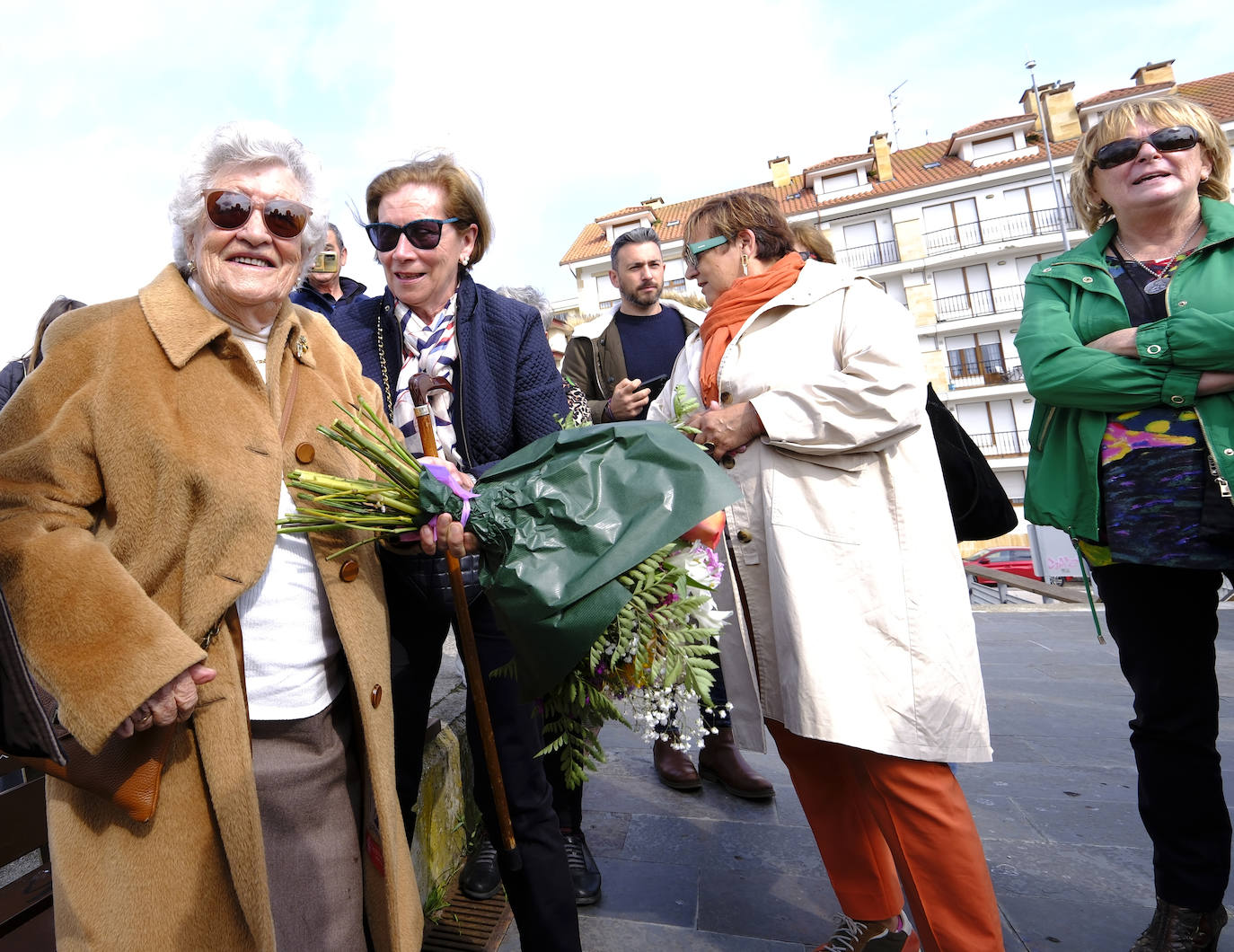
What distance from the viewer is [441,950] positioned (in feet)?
8.39

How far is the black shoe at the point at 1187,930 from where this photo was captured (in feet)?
7.16

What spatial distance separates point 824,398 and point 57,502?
1799 millimetres

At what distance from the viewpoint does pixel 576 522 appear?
1608mm

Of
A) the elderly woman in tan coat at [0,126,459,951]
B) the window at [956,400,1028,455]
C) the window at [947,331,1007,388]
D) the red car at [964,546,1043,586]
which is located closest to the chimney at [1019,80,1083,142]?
the window at [947,331,1007,388]

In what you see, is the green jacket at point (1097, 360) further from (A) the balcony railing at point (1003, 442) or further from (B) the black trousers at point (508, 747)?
(A) the balcony railing at point (1003, 442)

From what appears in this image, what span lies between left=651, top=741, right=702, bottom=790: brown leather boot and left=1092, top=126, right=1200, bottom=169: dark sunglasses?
289 centimetres

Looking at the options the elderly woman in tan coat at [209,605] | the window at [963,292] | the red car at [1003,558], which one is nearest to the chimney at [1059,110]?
the window at [963,292]

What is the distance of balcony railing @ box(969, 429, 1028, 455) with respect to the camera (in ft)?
112

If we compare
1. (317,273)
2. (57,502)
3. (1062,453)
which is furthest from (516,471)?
(317,273)

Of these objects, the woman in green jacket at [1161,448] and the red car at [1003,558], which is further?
the red car at [1003,558]

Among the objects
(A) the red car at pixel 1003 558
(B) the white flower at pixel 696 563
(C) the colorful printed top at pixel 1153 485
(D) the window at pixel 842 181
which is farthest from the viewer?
(D) the window at pixel 842 181

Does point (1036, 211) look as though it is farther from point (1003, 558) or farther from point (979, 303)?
point (1003, 558)

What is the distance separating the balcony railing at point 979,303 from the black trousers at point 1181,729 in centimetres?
3680

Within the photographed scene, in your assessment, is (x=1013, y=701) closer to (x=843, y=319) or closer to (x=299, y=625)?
(x=843, y=319)
